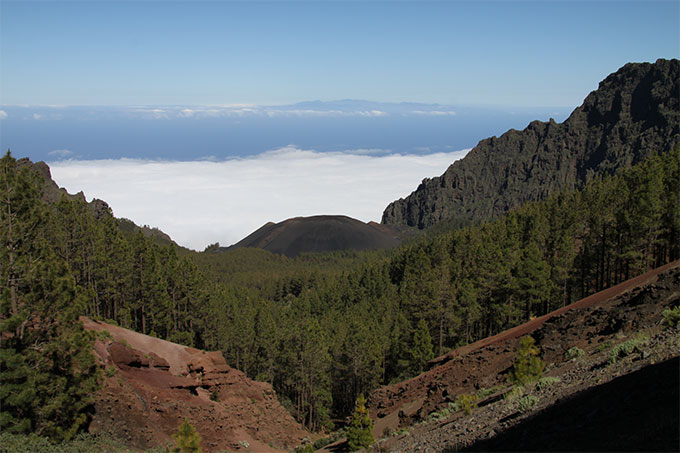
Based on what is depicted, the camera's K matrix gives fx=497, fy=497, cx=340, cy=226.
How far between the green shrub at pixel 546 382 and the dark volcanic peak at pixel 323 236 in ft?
484

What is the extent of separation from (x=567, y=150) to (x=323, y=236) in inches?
3420

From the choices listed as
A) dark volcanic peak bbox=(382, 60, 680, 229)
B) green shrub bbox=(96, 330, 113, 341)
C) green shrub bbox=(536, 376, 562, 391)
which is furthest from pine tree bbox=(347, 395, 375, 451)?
dark volcanic peak bbox=(382, 60, 680, 229)

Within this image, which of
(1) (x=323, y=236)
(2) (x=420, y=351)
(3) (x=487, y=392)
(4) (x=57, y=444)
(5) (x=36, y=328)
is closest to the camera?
(4) (x=57, y=444)

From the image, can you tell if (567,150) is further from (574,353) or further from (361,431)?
(361,431)

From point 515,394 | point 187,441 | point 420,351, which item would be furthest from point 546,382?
point 420,351

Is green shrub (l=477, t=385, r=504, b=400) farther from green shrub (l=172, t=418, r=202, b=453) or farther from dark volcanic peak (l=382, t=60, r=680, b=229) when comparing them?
dark volcanic peak (l=382, t=60, r=680, b=229)

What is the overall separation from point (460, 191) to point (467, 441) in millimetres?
176659

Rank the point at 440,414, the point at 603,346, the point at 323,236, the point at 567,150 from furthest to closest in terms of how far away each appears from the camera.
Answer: the point at 323,236 < the point at 567,150 < the point at 440,414 < the point at 603,346

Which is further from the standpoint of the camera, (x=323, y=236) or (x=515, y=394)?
(x=323, y=236)

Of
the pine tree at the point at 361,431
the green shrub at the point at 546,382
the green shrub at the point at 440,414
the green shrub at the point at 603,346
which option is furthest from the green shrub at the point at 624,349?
the pine tree at the point at 361,431

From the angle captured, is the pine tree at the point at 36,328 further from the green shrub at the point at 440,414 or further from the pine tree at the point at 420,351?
the pine tree at the point at 420,351

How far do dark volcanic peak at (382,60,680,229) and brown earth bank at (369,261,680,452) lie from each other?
113 metres

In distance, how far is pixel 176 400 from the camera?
27.3 metres

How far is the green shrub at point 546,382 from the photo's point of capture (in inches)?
710
